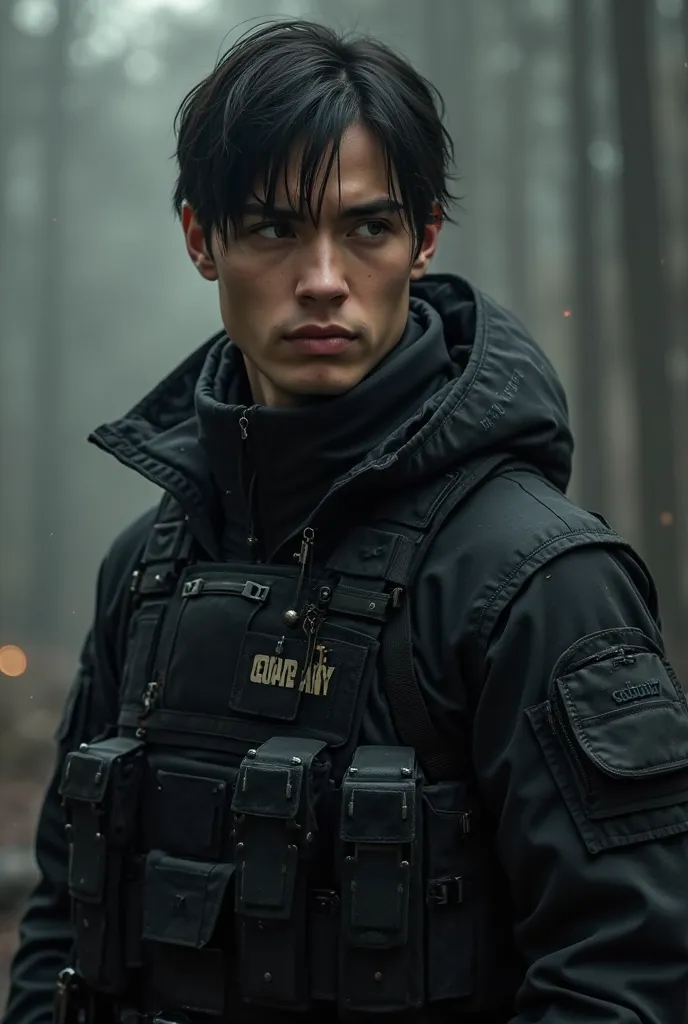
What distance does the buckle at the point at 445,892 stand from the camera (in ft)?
5.43

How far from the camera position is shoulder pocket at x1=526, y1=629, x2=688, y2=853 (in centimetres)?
151

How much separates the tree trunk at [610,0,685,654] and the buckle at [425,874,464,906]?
9.96 feet

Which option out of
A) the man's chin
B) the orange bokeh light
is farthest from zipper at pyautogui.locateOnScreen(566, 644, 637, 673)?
the orange bokeh light

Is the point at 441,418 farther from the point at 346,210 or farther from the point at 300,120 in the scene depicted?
the point at 300,120

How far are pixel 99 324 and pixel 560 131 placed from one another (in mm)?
4799

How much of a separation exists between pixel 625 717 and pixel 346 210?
0.99 metres

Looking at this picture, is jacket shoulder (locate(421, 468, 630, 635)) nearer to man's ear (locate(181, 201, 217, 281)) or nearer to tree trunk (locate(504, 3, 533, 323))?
man's ear (locate(181, 201, 217, 281))

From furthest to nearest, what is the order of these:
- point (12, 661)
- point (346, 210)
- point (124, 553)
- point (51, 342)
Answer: point (51, 342) < point (12, 661) < point (124, 553) < point (346, 210)

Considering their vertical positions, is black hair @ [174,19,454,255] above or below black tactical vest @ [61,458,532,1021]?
above

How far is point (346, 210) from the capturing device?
6.23 ft

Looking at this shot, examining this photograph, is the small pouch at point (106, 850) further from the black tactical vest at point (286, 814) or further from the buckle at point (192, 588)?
the buckle at point (192, 588)

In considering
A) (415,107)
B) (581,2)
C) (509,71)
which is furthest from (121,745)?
(509,71)

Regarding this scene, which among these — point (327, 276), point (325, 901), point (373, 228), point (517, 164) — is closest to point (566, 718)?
point (325, 901)

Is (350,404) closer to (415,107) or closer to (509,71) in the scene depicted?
(415,107)
